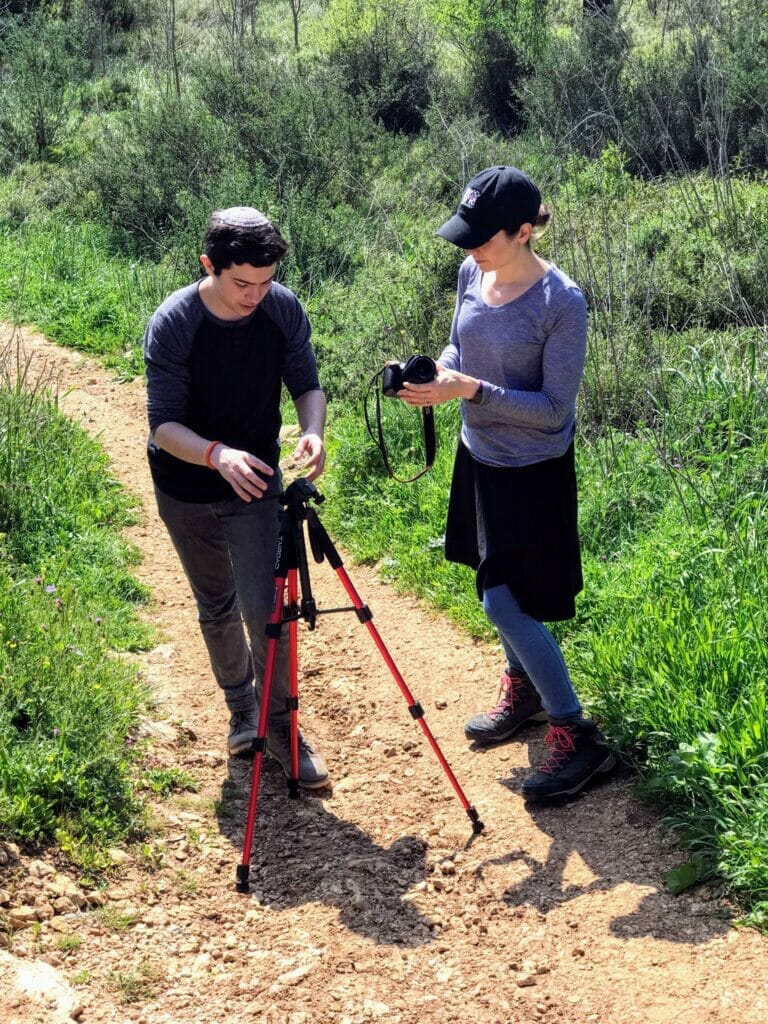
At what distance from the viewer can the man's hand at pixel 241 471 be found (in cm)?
329

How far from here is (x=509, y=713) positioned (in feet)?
13.7

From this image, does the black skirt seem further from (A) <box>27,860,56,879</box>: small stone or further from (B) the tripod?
(A) <box>27,860,56,879</box>: small stone

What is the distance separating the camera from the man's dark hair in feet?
10.7

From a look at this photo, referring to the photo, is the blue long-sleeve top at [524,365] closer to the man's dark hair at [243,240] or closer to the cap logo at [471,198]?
the cap logo at [471,198]

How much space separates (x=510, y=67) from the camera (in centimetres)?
1483

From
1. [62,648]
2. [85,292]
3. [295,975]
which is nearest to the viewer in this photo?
[295,975]

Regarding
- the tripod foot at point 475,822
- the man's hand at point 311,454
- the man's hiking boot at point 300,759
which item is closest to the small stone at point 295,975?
the tripod foot at point 475,822

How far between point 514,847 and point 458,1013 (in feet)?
2.56

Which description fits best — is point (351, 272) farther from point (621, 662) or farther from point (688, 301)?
point (621, 662)

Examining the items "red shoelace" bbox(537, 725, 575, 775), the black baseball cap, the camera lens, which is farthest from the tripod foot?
the black baseball cap

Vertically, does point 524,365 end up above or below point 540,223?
below

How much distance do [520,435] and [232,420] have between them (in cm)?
98

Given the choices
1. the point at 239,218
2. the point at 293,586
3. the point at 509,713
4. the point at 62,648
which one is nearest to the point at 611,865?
the point at 509,713

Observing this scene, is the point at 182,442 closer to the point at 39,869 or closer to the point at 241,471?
the point at 241,471
